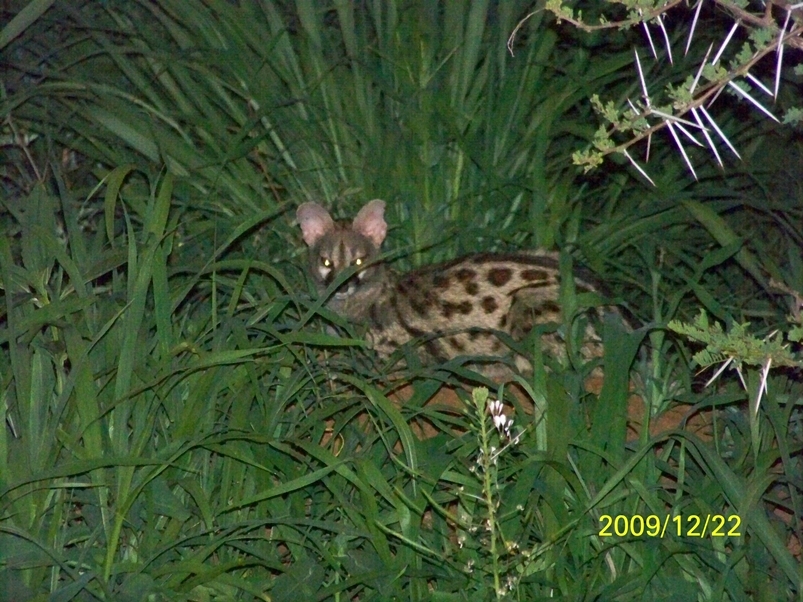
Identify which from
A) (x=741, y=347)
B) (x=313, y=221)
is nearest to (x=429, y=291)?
(x=313, y=221)

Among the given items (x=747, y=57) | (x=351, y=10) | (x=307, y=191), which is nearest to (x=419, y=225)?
(x=307, y=191)

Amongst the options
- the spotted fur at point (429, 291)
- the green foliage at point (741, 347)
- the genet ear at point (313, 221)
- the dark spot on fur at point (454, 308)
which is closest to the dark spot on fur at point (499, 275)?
the spotted fur at point (429, 291)

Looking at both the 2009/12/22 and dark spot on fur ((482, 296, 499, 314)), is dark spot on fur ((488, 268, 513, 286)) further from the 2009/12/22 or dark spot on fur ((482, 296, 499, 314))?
the 2009/12/22

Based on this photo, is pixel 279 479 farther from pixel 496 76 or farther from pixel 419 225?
pixel 496 76

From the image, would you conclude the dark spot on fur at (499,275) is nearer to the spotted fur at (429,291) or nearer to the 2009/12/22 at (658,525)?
the spotted fur at (429,291)

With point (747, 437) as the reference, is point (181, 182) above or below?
above

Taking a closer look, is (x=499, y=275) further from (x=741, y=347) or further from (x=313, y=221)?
(x=741, y=347)
